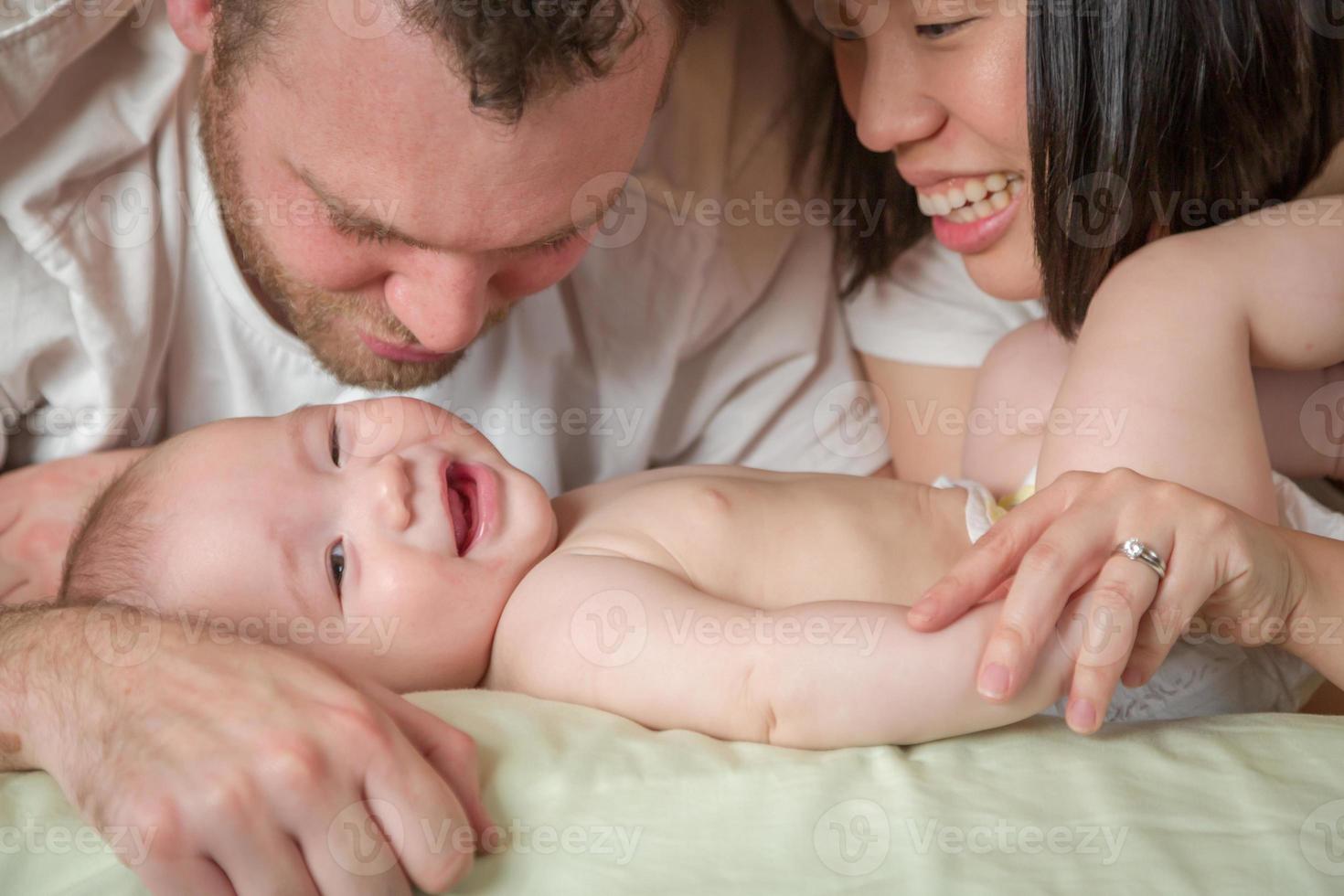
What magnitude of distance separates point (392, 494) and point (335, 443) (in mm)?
151

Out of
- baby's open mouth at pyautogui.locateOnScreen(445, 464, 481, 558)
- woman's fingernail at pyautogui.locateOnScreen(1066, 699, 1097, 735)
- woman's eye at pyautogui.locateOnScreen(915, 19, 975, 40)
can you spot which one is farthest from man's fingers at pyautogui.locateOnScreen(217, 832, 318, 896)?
woman's eye at pyautogui.locateOnScreen(915, 19, 975, 40)

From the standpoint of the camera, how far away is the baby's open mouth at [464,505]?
1230mm

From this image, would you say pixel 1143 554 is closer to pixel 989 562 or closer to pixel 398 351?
pixel 989 562

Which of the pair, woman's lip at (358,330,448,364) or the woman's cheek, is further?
the woman's cheek

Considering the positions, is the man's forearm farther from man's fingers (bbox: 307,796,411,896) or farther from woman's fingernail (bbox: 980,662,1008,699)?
woman's fingernail (bbox: 980,662,1008,699)

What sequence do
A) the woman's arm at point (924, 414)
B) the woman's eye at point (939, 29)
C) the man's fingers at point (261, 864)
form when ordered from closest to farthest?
the man's fingers at point (261, 864)
the woman's eye at point (939, 29)
the woman's arm at point (924, 414)

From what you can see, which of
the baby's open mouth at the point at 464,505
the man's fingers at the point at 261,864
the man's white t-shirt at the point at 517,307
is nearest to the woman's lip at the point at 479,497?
the baby's open mouth at the point at 464,505

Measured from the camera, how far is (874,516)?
1.29 meters

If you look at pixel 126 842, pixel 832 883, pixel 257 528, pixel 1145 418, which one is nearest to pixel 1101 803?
pixel 832 883

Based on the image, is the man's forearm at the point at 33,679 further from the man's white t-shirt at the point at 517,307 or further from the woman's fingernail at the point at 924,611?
the woman's fingernail at the point at 924,611

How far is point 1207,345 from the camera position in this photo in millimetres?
1125

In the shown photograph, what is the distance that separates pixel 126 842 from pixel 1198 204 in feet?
3.98

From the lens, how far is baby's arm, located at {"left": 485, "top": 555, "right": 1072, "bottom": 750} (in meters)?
0.93

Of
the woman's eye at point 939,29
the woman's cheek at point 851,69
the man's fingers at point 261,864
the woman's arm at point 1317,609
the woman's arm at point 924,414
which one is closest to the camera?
the man's fingers at point 261,864
